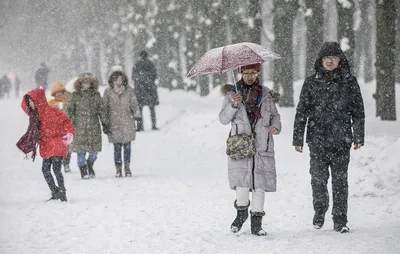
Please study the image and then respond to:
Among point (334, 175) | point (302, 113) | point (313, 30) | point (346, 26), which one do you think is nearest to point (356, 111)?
point (302, 113)

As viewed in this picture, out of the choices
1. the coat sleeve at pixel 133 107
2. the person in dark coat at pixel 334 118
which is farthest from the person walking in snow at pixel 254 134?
the coat sleeve at pixel 133 107

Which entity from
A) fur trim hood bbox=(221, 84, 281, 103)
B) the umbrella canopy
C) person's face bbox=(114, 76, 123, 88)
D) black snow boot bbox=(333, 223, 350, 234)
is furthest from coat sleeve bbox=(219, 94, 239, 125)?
person's face bbox=(114, 76, 123, 88)

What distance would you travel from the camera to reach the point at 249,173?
6.10 meters

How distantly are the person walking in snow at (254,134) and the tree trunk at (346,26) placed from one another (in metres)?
12.7

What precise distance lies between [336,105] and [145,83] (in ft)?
44.4

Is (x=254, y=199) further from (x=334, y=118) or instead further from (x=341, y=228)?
(x=334, y=118)

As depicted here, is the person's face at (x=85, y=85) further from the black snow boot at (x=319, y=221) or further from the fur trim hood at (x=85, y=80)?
the black snow boot at (x=319, y=221)

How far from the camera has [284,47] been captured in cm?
2150

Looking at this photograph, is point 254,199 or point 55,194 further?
point 55,194

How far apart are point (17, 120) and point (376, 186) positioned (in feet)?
68.9

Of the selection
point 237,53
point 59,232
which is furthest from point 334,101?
point 59,232

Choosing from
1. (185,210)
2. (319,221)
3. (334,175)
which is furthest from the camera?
(185,210)

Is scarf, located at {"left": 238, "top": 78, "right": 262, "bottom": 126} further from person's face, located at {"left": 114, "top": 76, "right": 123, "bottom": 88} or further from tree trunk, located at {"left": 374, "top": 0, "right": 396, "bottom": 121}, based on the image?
tree trunk, located at {"left": 374, "top": 0, "right": 396, "bottom": 121}

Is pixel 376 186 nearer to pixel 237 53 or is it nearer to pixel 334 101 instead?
pixel 334 101
